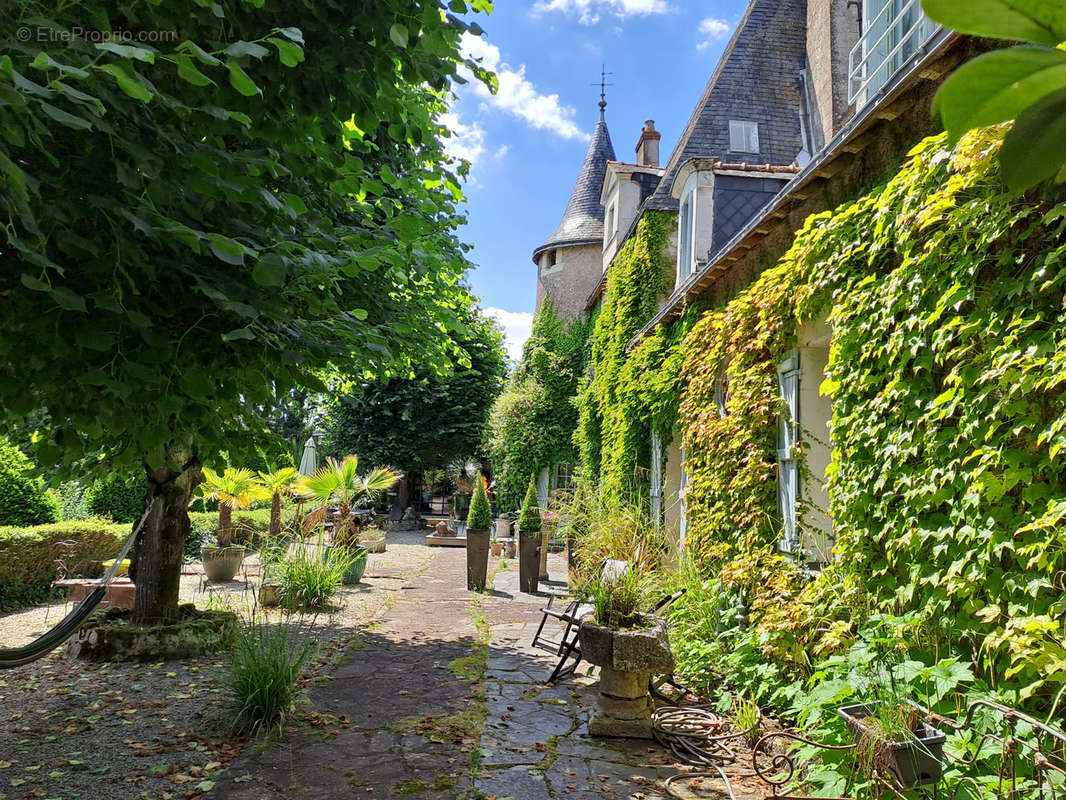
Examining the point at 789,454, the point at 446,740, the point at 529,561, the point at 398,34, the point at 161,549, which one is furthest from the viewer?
the point at 529,561

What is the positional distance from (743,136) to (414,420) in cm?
1582

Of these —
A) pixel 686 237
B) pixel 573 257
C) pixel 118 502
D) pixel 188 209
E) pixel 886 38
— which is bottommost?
pixel 118 502

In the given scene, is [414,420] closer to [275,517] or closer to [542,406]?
[542,406]

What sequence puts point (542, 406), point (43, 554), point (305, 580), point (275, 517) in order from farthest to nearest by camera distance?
point (542, 406) → point (275, 517) → point (43, 554) → point (305, 580)

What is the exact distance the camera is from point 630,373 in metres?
10.0

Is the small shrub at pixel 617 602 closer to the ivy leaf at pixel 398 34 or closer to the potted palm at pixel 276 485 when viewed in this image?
the ivy leaf at pixel 398 34

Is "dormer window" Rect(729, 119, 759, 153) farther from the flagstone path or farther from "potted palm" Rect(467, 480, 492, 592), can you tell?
the flagstone path

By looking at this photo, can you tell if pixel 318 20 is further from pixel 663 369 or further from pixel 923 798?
pixel 663 369

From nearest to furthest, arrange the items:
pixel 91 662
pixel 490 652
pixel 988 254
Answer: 1. pixel 988 254
2. pixel 91 662
3. pixel 490 652

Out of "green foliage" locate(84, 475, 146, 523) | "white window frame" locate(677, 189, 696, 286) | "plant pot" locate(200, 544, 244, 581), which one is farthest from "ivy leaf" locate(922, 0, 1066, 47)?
"green foliage" locate(84, 475, 146, 523)

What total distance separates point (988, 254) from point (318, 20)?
125 inches

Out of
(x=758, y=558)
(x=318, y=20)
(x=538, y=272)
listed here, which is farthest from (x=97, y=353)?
(x=538, y=272)

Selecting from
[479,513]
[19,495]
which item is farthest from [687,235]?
[19,495]

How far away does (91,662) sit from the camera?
6328mm
